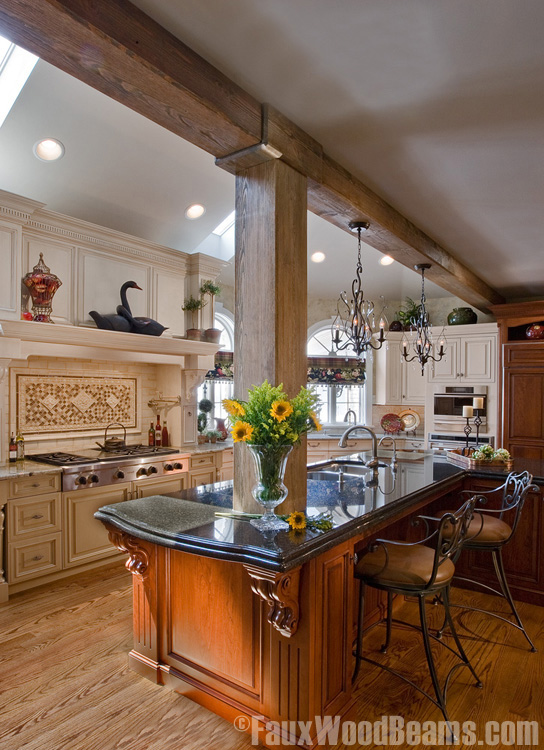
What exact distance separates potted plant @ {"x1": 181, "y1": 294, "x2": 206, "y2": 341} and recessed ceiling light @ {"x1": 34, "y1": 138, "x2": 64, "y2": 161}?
1.76 m

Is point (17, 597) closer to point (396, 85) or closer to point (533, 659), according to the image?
point (533, 659)

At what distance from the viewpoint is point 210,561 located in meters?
2.17

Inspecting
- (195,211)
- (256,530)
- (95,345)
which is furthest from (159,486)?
(256,530)

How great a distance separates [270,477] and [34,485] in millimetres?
2366

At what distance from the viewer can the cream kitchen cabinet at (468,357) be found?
611 cm

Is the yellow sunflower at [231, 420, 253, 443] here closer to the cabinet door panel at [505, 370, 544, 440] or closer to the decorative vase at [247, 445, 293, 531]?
the decorative vase at [247, 445, 293, 531]

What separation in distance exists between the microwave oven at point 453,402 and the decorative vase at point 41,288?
467 cm

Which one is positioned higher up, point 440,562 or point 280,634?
point 440,562

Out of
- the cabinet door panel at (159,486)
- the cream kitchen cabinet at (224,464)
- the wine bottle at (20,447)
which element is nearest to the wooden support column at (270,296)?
the cabinet door panel at (159,486)

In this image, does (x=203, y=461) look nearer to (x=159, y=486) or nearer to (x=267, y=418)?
(x=159, y=486)

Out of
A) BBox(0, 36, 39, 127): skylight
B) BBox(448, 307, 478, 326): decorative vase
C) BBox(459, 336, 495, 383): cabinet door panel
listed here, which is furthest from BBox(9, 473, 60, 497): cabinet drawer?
BBox(448, 307, 478, 326): decorative vase

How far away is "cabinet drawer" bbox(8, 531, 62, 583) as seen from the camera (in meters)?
3.50

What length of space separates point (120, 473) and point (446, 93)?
3.47 m

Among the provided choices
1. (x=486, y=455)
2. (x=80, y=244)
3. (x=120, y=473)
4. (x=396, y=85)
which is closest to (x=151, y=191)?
(x=80, y=244)
